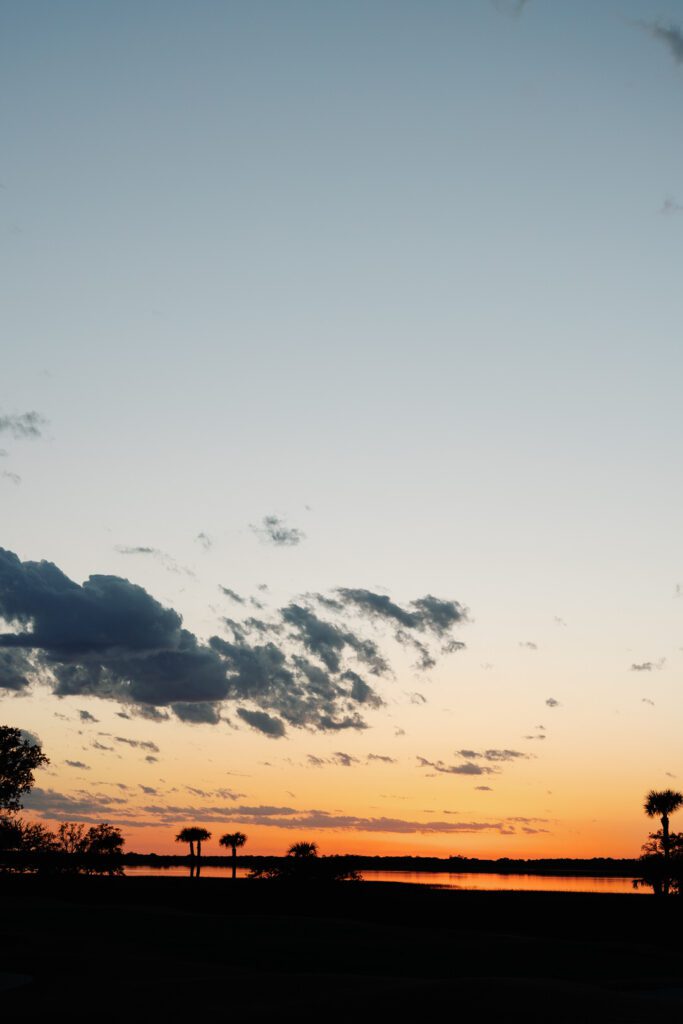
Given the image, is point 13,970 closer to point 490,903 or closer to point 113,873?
point 490,903

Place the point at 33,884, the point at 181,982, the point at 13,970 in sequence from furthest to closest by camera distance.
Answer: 1. the point at 33,884
2. the point at 13,970
3. the point at 181,982

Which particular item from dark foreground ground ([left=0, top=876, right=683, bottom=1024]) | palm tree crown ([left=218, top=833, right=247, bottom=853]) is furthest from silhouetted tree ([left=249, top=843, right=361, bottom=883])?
palm tree crown ([left=218, top=833, right=247, bottom=853])

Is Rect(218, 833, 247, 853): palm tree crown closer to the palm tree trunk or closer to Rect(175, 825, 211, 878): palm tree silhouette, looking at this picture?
Rect(175, 825, 211, 878): palm tree silhouette

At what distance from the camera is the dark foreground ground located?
62.3 ft

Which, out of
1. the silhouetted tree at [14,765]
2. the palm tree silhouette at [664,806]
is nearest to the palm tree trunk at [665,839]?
the palm tree silhouette at [664,806]

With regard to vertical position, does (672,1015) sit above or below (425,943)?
above

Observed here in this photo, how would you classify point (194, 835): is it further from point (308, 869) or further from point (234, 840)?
point (308, 869)

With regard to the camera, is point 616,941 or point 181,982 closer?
point 181,982

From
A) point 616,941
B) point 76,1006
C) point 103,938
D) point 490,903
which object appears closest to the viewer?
point 76,1006

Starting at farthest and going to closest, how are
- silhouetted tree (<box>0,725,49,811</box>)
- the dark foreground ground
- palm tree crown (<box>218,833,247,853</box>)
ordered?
palm tree crown (<box>218,833,247,853</box>), silhouetted tree (<box>0,725,49,811</box>), the dark foreground ground

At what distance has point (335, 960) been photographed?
36719 millimetres

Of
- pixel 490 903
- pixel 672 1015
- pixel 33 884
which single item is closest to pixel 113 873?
pixel 33 884

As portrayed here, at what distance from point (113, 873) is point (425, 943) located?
92.0m

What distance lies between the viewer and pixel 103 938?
139 feet
